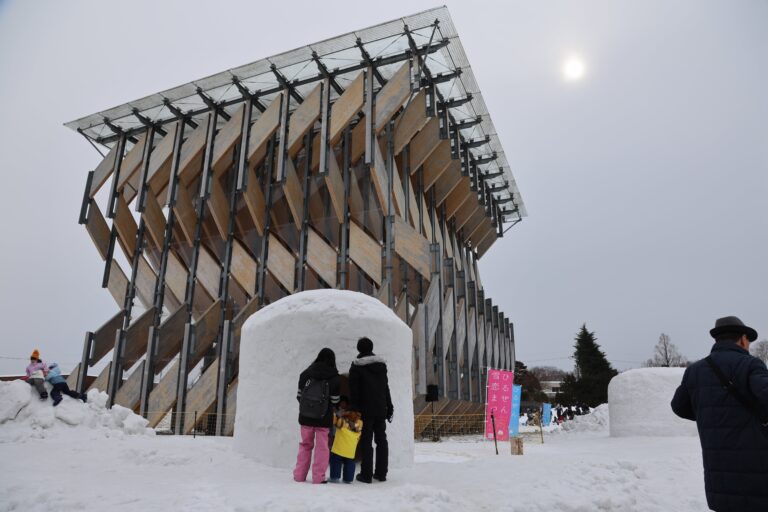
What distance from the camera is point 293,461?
7.04 meters

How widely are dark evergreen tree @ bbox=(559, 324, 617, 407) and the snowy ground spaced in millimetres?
33373

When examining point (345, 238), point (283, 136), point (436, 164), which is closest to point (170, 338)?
point (345, 238)

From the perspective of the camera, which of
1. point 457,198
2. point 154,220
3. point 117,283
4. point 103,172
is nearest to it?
point 154,220

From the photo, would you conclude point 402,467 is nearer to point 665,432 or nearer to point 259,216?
point 665,432

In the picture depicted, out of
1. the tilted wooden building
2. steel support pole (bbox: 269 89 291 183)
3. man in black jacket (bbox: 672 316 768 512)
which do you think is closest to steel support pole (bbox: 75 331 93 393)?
the tilted wooden building

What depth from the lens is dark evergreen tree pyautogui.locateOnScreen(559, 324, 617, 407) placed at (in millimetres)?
40125

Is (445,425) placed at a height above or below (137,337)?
below

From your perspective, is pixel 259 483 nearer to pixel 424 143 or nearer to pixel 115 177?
pixel 424 143

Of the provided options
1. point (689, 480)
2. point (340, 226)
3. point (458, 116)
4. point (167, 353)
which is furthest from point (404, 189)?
point (689, 480)

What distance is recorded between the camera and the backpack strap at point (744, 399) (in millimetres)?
3590

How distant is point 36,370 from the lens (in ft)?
29.3

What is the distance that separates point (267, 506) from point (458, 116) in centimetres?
2620

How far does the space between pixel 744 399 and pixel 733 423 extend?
0.59 ft

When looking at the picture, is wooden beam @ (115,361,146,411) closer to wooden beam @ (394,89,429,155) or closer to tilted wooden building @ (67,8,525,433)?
tilted wooden building @ (67,8,525,433)
